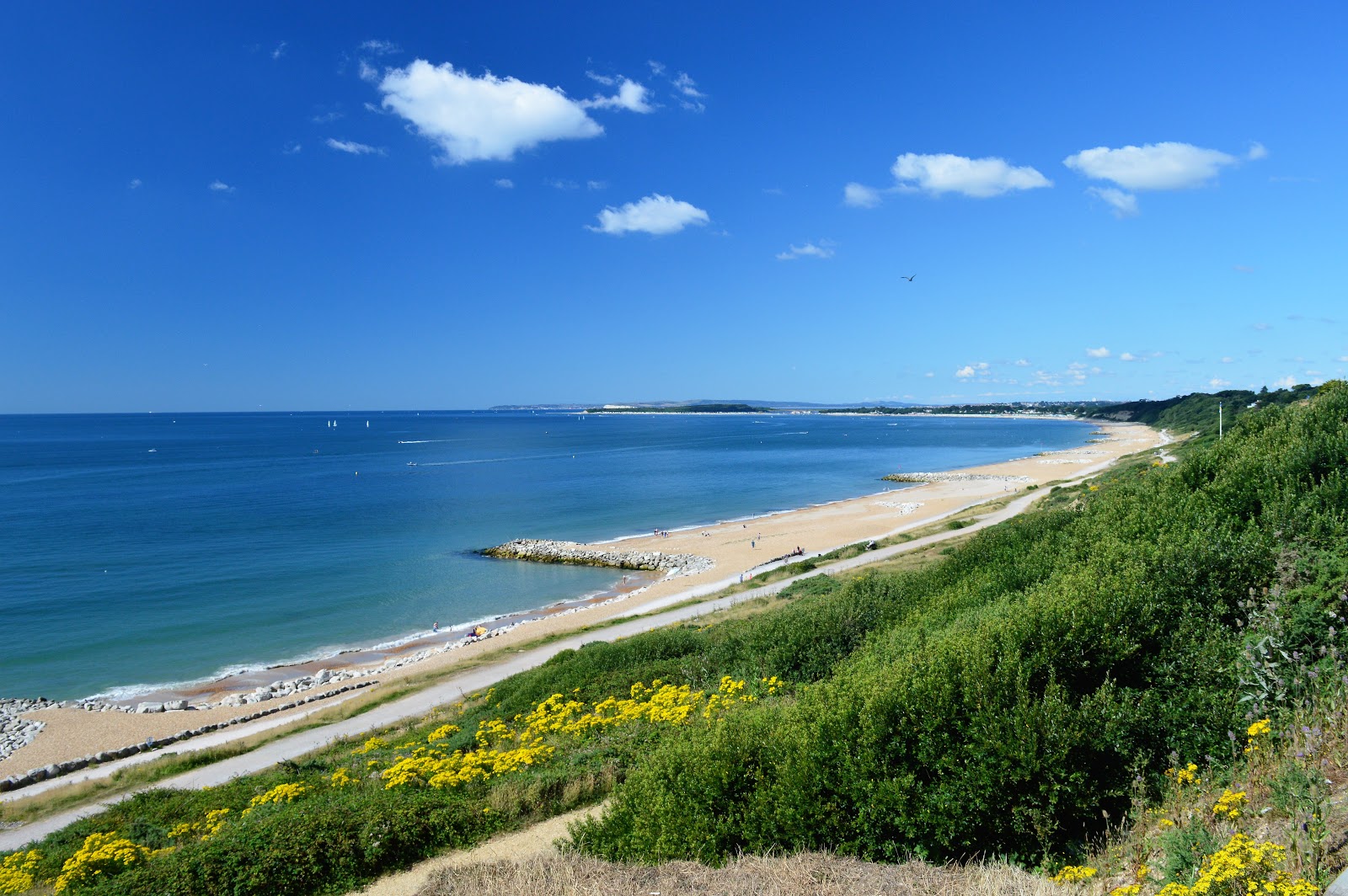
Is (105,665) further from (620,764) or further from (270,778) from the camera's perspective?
(620,764)

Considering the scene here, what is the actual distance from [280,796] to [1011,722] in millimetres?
11210

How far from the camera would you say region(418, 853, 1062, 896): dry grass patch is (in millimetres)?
5859

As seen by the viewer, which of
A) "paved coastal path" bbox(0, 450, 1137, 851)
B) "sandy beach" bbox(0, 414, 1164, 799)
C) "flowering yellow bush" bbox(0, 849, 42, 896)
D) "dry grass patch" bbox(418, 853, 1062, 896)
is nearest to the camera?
"dry grass patch" bbox(418, 853, 1062, 896)

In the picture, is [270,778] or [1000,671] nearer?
[1000,671]

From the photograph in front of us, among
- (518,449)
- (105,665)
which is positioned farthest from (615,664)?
(518,449)

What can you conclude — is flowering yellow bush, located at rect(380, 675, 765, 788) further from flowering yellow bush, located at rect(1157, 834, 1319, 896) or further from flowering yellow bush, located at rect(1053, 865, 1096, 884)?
flowering yellow bush, located at rect(1157, 834, 1319, 896)

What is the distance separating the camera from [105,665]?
103 feet

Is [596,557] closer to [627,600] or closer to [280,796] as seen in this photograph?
[627,600]

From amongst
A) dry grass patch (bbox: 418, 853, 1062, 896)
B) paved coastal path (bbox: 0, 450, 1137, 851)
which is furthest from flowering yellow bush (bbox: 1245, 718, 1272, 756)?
paved coastal path (bbox: 0, 450, 1137, 851)

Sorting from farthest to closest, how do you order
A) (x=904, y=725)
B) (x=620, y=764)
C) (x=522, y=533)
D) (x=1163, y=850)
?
(x=522, y=533)
(x=620, y=764)
(x=904, y=725)
(x=1163, y=850)

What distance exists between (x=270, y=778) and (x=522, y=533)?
45.5 meters

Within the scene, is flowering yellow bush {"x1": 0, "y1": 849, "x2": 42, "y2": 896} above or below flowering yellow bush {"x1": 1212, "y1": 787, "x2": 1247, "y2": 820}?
below

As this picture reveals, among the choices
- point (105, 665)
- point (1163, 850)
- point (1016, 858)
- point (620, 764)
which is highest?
point (1163, 850)

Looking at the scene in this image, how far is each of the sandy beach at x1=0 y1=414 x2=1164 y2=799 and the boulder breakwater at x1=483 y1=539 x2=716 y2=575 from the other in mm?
1296
